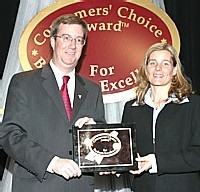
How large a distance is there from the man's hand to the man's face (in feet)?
1.44

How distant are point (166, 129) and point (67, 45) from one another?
580 millimetres

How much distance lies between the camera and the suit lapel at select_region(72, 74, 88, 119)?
2.22 m

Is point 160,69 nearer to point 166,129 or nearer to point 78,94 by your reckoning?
point 166,129

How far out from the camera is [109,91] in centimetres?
315

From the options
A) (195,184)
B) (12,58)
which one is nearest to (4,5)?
(12,58)

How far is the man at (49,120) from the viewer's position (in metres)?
2.08

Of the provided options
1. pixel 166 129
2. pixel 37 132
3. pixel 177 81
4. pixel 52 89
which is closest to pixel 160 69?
pixel 177 81

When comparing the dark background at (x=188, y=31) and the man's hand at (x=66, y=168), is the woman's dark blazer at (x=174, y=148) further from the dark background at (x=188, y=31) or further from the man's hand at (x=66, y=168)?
the dark background at (x=188, y=31)

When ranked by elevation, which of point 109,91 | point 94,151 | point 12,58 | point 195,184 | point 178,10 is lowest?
point 195,184

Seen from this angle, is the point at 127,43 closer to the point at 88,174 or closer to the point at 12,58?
the point at 12,58

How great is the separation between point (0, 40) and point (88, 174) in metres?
1.42

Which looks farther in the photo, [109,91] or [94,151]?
[109,91]

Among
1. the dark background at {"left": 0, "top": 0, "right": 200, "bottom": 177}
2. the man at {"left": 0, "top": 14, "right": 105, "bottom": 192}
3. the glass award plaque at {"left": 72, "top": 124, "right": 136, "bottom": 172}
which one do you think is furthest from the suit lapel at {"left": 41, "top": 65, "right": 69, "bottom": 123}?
the dark background at {"left": 0, "top": 0, "right": 200, "bottom": 177}

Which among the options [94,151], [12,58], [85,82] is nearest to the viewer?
[94,151]
